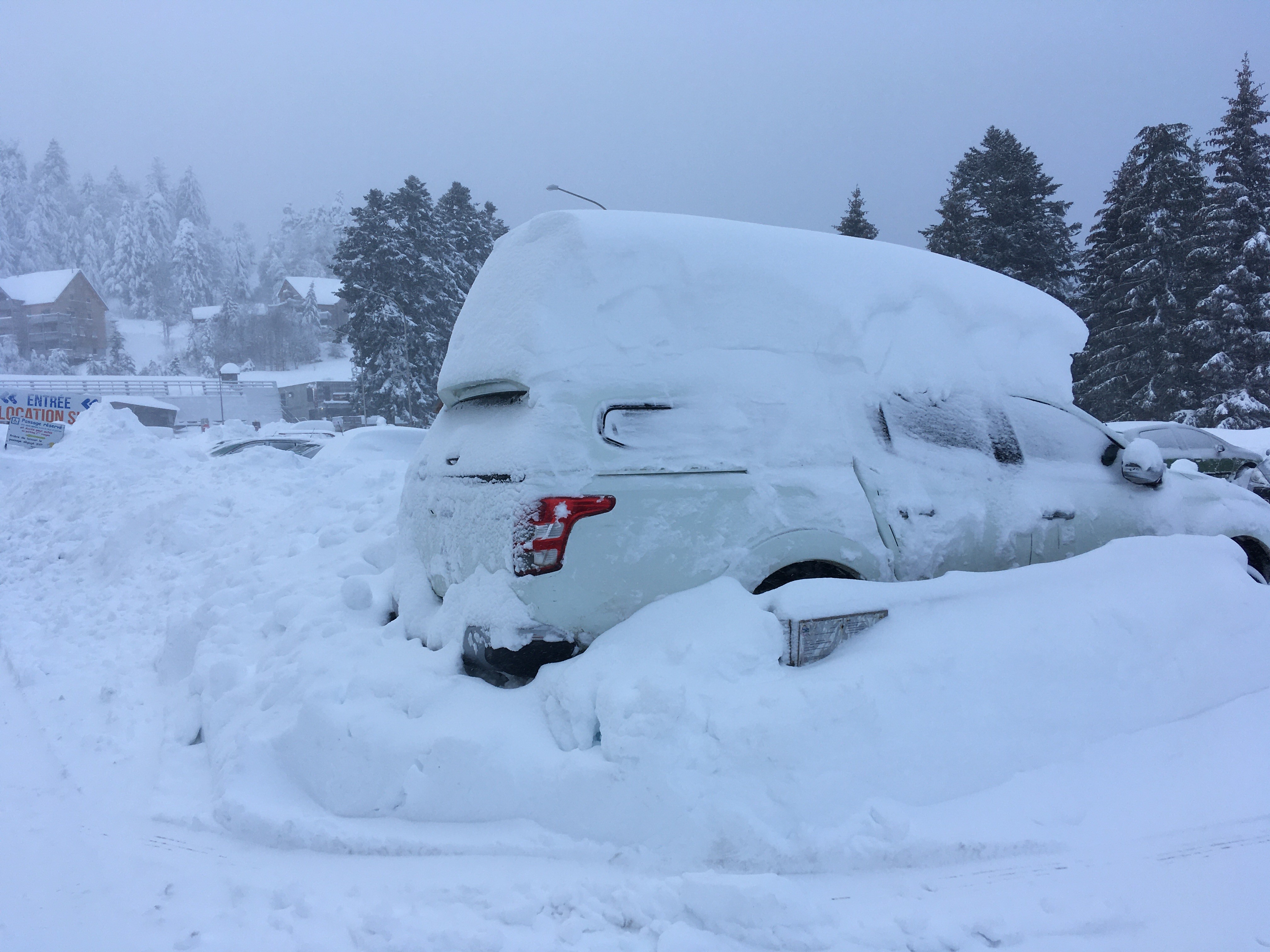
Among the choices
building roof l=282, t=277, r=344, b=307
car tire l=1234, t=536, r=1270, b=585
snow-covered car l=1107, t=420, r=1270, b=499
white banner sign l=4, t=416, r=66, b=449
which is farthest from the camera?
building roof l=282, t=277, r=344, b=307

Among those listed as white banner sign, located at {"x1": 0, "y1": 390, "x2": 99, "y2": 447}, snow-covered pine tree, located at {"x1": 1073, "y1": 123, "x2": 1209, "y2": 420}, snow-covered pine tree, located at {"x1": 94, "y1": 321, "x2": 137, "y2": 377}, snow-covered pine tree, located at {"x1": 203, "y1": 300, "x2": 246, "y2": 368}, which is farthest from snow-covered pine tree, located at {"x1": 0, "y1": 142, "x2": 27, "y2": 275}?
snow-covered pine tree, located at {"x1": 1073, "y1": 123, "x2": 1209, "y2": 420}

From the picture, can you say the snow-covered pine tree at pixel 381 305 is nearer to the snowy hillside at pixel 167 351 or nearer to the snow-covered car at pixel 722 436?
the snowy hillside at pixel 167 351

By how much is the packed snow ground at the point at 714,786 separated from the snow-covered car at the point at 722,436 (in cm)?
25

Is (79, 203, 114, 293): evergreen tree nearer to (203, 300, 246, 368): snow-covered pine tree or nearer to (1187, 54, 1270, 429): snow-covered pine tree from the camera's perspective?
(203, 300, 246, 368): snow-covered pine tree

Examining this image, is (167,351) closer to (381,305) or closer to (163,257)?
(163,257)

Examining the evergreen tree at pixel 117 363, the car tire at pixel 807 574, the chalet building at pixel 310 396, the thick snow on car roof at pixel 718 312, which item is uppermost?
the thick snow on car roof at pixel 718 312

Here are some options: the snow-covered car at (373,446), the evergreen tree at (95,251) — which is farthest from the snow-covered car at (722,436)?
the evergreen tree at (95,251)

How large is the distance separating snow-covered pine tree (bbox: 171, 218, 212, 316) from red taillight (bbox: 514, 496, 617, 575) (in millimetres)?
105046

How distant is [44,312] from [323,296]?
2494 centimetres

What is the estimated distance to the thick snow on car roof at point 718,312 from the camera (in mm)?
3432

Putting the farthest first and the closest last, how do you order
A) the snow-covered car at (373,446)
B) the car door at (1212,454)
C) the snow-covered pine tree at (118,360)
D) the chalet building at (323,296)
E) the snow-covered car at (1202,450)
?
the chalet building at (323,296)
the snow-covered pine tree at (118,360)
the car door at (1212,454)
the snow-covered car at (1202,450)
the snow-covered car at (373,446)

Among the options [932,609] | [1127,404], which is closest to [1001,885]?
[932,609]

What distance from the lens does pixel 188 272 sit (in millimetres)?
92625

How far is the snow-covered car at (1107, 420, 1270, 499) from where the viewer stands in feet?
46.1
